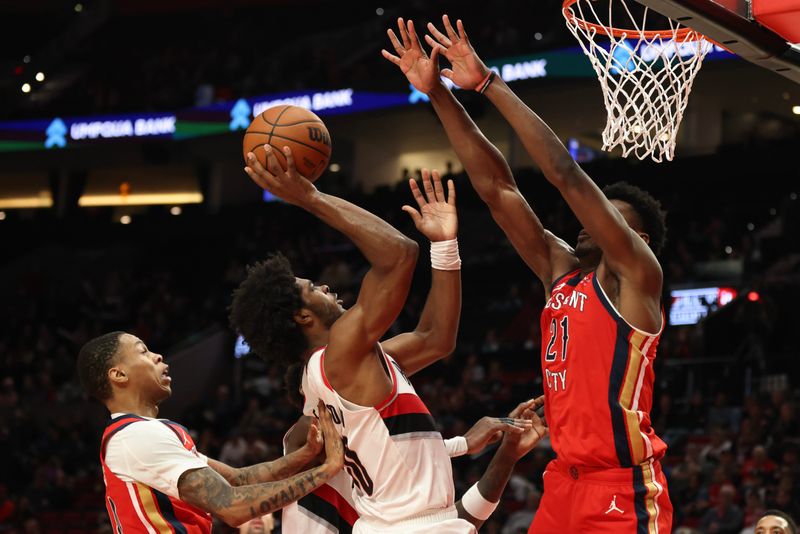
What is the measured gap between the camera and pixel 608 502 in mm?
3623

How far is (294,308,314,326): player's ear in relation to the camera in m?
3.98

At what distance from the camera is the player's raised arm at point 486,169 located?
13.3 feet

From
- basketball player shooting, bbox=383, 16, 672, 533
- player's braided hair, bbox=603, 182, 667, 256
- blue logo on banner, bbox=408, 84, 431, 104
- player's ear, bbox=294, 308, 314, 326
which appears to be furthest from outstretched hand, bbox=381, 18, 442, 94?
blue logo on banner, bbox=408, 84, 431, 104

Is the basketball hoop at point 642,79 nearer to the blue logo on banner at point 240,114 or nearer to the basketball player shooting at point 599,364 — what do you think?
the basketball player shooting at point 599,364

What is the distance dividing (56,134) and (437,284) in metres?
19.6

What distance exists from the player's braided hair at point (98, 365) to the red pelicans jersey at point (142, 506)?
0.58ft

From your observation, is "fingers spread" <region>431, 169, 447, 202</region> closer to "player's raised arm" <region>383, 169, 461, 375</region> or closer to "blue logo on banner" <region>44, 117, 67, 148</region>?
"player's raised arm" <region>383, 169, 461, 375</region>

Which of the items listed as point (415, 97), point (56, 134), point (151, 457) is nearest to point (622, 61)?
point (151, 457)

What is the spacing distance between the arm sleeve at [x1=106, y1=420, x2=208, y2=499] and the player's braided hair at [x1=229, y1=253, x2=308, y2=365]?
46cm

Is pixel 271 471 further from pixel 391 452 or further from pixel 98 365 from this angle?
pixel 98 365

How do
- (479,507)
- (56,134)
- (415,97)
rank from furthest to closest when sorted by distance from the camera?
(56,134), (415,97), (479,507)

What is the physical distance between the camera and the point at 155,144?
78.0ft

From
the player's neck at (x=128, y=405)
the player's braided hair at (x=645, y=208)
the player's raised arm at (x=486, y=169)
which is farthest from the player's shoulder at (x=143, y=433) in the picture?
the player's braided hair at (x=645, y=208)

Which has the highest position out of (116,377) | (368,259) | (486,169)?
(486,169)
